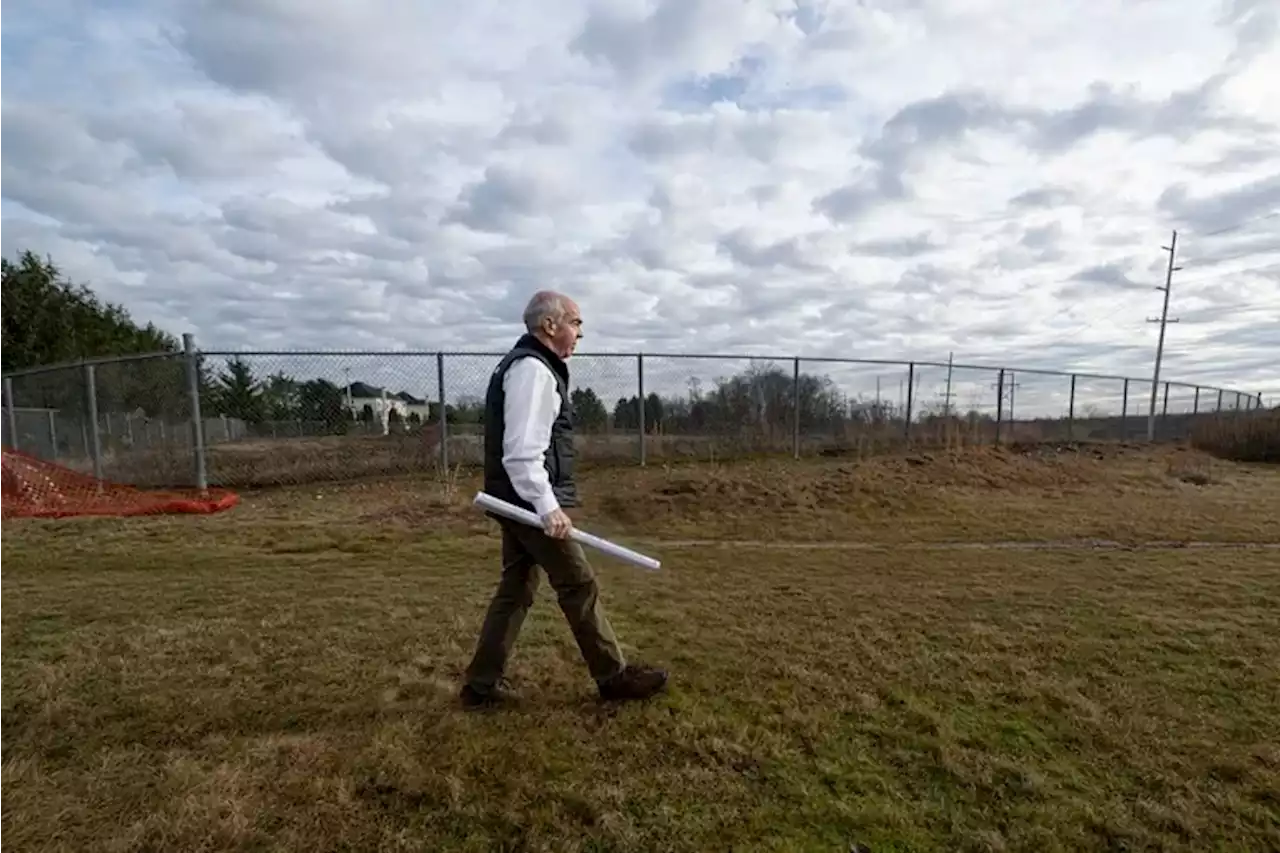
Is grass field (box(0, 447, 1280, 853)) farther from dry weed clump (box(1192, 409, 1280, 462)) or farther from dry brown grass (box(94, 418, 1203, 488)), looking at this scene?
dry weed clump (box(1192, 409, 1280, 462))

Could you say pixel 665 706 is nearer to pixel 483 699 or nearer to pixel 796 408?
pixel 483 699

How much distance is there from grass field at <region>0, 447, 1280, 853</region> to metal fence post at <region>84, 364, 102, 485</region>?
3364 millimetres

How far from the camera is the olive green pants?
3.05 metres

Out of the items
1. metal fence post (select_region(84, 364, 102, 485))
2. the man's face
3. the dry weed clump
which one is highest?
the man's face

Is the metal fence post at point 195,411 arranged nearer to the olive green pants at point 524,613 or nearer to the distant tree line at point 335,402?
the distant tree line at point 335,402

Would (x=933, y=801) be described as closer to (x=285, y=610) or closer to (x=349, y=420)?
(x=285, y=610)

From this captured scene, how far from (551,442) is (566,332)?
459 millimetres

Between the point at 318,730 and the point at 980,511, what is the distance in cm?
875

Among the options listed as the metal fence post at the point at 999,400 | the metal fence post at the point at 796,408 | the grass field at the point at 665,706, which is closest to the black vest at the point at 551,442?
the grass field at the point at 665,706

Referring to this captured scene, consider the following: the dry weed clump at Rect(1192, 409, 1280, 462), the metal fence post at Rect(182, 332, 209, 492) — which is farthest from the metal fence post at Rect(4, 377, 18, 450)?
the dry weed clump at Rect(1192, 409, 1280, 462)

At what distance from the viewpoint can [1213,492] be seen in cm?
1243

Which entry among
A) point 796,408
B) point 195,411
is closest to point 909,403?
point 796,408

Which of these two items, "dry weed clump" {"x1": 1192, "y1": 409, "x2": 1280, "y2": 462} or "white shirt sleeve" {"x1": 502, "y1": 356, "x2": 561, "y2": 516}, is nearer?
"white shirt sleeve" {"x1": 502, "y1": 356, "x2": 561, "y2": 516}

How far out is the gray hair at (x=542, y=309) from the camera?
3.00 metres
